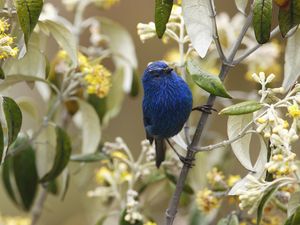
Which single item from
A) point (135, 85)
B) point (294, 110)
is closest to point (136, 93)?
point (135, 85)

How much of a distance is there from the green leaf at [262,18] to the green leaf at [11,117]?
76 centimetres

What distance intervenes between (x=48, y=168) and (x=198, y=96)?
2.40ft

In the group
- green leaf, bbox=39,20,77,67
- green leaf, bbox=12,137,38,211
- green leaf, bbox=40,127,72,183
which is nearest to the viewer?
green leaf, bbox=39,20,77,67

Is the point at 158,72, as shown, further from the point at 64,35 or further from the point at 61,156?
the point at 61,156

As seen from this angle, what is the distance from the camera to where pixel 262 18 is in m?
1.80

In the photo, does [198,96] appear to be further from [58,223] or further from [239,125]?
[58,223]

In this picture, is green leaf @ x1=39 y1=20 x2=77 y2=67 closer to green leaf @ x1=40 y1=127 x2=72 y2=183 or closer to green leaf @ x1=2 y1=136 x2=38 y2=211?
green leaf @ x1=40 y1=127 x2=72 y2=183

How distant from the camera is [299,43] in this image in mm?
2127

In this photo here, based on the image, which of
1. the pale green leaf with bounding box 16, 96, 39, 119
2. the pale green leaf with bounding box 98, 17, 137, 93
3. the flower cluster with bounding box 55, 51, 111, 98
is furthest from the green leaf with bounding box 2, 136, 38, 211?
the pale green leaf with bounding box 98, 17, 137, 93

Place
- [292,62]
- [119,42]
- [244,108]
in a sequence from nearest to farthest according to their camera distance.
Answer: [244,108] < [292,62] < [119,42]

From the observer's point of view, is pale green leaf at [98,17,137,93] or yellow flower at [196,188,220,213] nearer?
yellow flower at [196,188,220,213]

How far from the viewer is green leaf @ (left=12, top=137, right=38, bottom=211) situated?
104 inches

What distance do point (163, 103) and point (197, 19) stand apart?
1.70 ft

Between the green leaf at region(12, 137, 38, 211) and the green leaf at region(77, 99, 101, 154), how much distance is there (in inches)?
12.0
